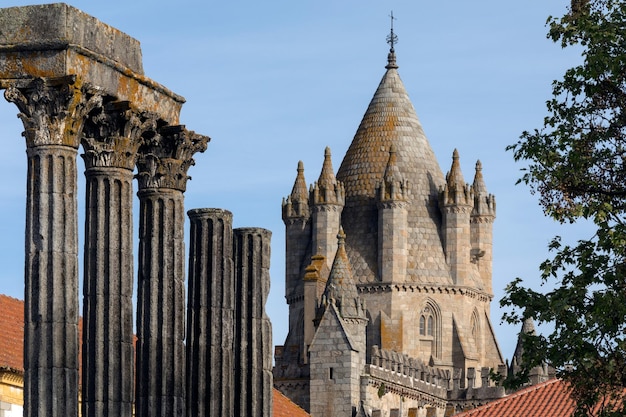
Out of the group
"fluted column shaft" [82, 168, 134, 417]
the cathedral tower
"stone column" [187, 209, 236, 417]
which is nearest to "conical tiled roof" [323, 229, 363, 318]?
the cathedral tower

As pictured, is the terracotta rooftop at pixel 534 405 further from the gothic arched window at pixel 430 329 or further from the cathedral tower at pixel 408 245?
the gothic arched window at pixel 430 329

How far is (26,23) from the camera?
1038 inches

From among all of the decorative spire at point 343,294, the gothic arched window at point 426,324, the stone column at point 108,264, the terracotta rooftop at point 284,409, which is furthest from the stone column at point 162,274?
the gothic arched window at point 426,324

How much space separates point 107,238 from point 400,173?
83.3m

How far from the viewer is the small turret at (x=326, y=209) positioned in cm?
10862

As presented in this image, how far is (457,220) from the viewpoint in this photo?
110 m

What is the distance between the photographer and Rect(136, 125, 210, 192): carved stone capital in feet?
93.0

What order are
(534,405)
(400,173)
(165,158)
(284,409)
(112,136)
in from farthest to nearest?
(400,173), (284,409), (534,405), (165,158), (112,136)

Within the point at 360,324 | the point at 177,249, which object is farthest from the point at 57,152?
the point at 360,324

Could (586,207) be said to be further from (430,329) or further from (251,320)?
(430,329)

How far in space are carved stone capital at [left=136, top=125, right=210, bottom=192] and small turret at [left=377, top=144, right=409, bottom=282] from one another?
3129 inches

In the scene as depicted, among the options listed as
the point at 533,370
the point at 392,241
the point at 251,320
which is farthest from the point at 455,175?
Answer: the point at 251,320

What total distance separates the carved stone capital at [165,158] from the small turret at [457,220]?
81094 mm

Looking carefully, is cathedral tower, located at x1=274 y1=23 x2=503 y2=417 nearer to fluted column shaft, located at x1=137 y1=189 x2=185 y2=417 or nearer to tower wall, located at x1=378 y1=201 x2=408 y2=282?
tower wall, located at x1=378 y1=201 x2=408 y2=282
